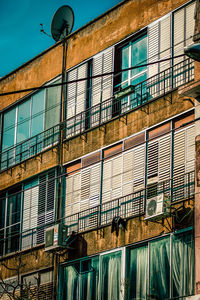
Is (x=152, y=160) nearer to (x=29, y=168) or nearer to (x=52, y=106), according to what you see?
(x=52, y=106)

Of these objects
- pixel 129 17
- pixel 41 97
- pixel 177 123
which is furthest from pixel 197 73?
pixel 41 97

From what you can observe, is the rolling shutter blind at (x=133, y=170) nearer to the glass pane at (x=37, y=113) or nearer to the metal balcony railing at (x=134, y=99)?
the metal balcony railing at (x=134, y=99)

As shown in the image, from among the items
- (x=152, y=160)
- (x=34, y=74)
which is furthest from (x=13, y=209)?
(x=152, y=160)

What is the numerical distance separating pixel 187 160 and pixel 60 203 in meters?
6.08

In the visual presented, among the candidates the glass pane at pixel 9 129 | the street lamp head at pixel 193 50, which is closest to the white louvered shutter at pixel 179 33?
the street lamp head at pixel 193 50

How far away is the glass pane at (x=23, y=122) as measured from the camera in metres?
30.1

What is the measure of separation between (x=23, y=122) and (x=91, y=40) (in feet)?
15.6

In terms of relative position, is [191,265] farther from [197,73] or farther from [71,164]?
[71,164]

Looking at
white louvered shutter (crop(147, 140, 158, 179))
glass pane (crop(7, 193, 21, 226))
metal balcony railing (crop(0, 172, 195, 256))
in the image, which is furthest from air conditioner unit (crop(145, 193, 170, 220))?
glass pane (crop(7, 193, 21, 226))

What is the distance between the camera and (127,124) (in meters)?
24.8

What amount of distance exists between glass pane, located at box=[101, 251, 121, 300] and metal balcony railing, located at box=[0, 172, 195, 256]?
3.81ft

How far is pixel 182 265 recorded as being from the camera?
2114 centimetres

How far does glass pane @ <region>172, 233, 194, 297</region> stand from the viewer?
20.8 metres

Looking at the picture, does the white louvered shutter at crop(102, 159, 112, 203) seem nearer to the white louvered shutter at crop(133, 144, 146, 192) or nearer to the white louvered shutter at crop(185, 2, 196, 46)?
the white louvered shutter at crop(133, 144, 146, 192)
